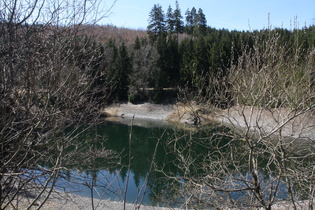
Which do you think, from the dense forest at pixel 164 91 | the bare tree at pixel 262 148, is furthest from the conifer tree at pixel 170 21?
the bare tree at pixel 262 148

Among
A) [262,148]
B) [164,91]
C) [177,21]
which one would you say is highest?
[177,21]

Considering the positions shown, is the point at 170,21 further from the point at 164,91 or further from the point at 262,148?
the point at 262,148

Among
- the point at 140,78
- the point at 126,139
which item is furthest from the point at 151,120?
the point at 126,139

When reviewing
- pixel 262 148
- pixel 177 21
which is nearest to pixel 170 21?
pixel 177 21

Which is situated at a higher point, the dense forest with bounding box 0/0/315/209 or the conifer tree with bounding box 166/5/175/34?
the conifer tree with bounding box 166/5/175/34

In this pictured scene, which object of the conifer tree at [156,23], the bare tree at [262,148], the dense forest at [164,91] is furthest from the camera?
the conifer tree at [156,23]

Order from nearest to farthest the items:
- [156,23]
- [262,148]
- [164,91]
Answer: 1. [262,148]
2. [164,91]
3. [156,23]

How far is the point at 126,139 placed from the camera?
21.8m

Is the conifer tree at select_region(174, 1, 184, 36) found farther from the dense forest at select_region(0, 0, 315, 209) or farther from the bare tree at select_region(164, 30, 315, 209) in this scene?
the bare tree at select_region(164, 30, 315, 209)

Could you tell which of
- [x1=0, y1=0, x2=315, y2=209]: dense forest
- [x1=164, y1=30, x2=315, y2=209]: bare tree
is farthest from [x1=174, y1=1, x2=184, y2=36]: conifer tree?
[x1=164, y1=30, x2=315, y2=209]: bare tree

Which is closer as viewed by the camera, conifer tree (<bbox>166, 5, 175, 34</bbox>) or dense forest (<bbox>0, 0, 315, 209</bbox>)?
dense forest (<bbox>0, 0, 315, 209</bbox>)

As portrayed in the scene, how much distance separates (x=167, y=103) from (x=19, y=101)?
1191 inches

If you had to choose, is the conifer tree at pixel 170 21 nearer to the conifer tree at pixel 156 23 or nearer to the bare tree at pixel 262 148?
the conifer tree at pixel 156 23

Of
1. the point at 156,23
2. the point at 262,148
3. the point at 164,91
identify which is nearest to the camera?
the point at 262,148
